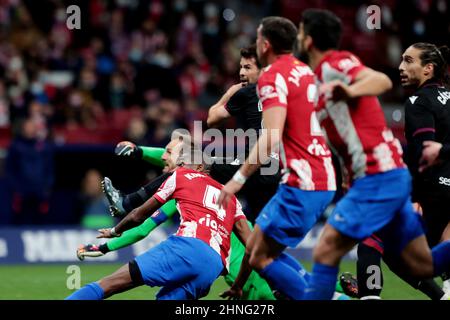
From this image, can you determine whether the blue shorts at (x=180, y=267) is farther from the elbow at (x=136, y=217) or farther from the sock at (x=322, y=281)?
the sock at (x=322, y=281)

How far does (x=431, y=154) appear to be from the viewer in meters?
6.45

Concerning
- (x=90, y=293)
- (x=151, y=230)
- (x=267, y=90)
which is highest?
(x=267, y=90)

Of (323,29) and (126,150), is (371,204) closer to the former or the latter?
(323,29)

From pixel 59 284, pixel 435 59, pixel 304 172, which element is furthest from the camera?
pixel 59 284

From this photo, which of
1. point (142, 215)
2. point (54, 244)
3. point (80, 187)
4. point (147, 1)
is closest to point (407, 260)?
point (142, 215)

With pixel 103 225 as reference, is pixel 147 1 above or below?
above

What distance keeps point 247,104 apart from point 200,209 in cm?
142

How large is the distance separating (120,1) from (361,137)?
13.2 meters

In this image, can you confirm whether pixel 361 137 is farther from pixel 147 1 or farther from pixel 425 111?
pixel 147 1

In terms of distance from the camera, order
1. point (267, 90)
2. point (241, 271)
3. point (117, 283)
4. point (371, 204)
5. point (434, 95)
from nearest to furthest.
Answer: point (371, 204), point (267, 90), point (117, 283), point (241, 271), point (434, 95)

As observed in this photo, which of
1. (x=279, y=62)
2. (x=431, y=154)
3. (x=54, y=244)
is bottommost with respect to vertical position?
(x=54, y=244)

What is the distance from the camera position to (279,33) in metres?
6.56

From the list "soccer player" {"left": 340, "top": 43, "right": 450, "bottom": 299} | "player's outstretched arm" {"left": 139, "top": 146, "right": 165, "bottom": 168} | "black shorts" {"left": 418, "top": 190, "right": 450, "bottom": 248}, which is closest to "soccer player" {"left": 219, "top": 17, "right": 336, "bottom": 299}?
"soccer player" {"left": 340, "top": 43, "right": 450, "bottom": 299}

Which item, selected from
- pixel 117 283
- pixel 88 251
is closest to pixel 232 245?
pixel 88 251
